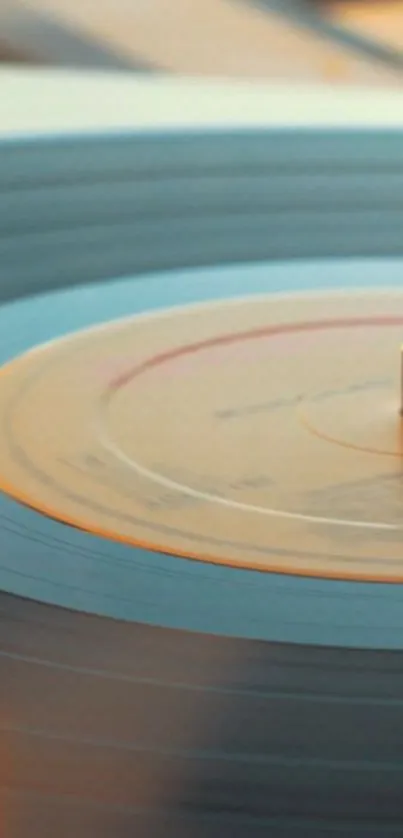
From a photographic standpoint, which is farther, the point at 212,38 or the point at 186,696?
the point at 212,38

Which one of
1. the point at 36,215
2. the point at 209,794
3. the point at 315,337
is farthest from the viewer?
the point at 36,215

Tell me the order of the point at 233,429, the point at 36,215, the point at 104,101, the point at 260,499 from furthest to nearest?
the point at 104,101 < the point at 36,215 < the point at 233,429 < the point at 260,499

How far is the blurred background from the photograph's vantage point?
2.37m

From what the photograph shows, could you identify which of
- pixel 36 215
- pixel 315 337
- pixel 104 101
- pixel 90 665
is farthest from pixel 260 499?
pixel 104 101

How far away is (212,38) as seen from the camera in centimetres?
245

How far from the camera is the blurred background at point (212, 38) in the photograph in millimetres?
2371

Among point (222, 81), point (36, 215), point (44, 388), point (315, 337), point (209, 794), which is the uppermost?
Result: point (222, 81)

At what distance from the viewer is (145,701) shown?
0.57 meters

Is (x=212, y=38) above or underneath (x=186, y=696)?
above

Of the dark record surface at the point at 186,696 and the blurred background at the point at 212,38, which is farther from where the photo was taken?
the blurred background at the point at 212,38

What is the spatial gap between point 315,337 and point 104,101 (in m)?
0.85

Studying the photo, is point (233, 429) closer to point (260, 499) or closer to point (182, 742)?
point (260, 499)

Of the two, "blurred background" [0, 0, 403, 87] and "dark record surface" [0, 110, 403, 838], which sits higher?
"blurred background" [0, 0, 403, 87]

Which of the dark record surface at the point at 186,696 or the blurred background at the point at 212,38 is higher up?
the blurred background at the point at 212,38
